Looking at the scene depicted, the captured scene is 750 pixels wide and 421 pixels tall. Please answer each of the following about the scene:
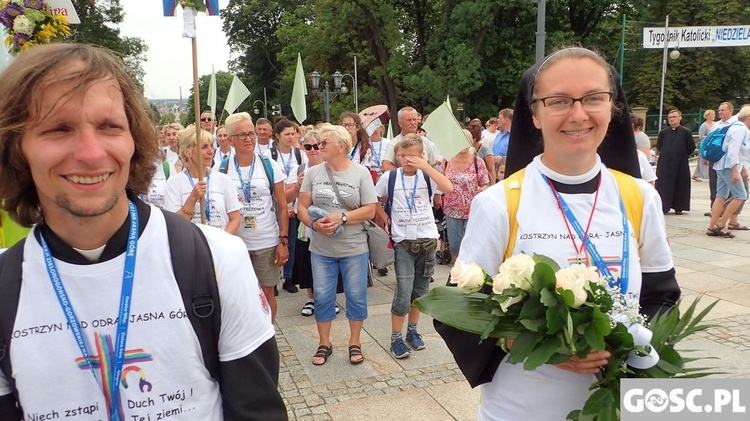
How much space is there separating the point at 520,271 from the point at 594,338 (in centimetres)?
26

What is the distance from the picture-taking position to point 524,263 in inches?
62.4

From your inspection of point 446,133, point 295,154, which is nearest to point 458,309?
point 446,133

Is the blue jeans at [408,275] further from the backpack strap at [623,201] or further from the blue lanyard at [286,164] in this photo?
the backpack strap at [623,201]

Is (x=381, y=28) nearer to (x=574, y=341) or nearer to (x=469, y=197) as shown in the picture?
(x=469, y=197)

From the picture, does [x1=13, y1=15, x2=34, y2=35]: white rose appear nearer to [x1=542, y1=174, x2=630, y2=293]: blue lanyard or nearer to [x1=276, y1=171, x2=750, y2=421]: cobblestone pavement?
[x1=276, y1=171, x2=750, y2=421]: cobblestone pavement

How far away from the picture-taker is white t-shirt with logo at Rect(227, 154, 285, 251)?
502cm

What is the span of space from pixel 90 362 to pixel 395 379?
322cm

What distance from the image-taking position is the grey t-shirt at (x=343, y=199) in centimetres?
464

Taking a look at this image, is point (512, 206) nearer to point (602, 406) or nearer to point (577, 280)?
point (577, 280)

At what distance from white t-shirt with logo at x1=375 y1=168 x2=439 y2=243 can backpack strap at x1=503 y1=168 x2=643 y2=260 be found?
297 centimetres

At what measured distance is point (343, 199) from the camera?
185 inches

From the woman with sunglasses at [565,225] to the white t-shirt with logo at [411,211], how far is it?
294 cm

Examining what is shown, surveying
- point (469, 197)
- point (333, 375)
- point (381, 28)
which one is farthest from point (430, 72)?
point (333, 375)

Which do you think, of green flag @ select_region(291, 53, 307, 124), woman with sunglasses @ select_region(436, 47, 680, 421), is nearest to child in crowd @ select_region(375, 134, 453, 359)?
woman with sunglasses @ select_region(436, 47, 680, 421)
